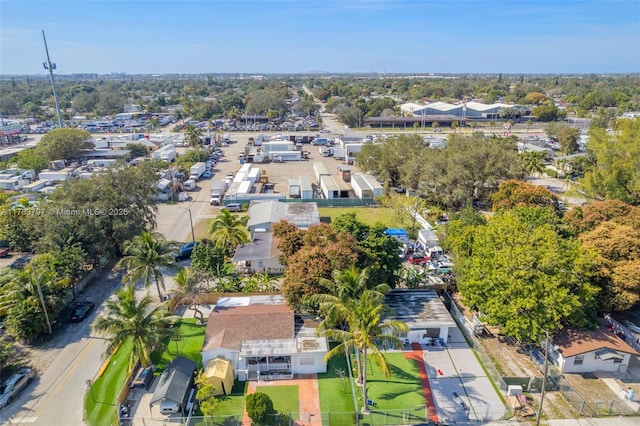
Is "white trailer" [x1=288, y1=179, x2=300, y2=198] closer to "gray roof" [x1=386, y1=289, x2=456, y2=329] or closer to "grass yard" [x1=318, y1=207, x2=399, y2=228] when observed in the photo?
"grass yard" [x1=318, y1=207, x2=399, y2=228]

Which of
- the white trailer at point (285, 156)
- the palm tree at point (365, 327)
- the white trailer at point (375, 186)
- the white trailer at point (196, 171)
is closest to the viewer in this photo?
the palm tree at point (365, 327)

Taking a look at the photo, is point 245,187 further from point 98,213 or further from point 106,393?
point 106,393

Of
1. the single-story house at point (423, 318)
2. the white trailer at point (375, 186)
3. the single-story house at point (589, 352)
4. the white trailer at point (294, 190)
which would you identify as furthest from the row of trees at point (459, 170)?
the single-story house at point (589, 352)

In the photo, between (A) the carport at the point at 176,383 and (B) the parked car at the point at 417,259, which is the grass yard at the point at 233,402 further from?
(B) the parked car at the point at 417,259

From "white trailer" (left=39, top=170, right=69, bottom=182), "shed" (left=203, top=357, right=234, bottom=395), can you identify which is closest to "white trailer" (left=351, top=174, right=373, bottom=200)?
Answer: "shed" (left=203, top=357, right=234, bottom=395)

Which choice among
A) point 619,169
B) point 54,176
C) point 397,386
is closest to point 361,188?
point 619,169

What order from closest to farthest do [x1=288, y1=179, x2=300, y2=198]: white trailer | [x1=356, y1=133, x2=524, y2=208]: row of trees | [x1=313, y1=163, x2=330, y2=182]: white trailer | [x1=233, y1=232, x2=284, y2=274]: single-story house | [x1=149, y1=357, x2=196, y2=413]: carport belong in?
[x1=149, y1=357, x2=196, y2=413]: carport < [x1=233, y1=232, x2=284, y2=274]: single-story house < [x1=356, y1=133, x2=524, y2=208]: row of trees < [x1=288, y1=179, x2=300, y2=198]: white trailer < [x1=313, y1=163, x2=330, y2=182]: white trailer
